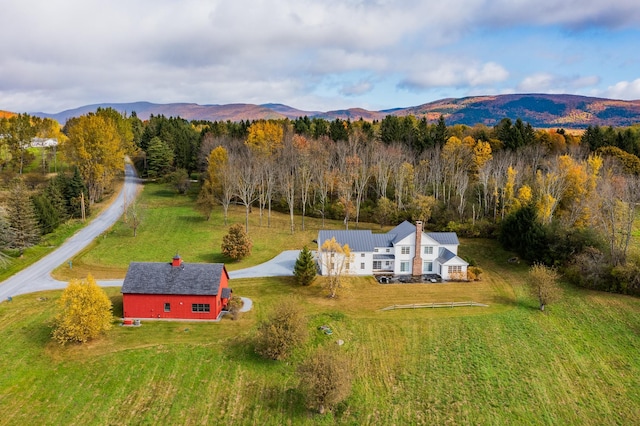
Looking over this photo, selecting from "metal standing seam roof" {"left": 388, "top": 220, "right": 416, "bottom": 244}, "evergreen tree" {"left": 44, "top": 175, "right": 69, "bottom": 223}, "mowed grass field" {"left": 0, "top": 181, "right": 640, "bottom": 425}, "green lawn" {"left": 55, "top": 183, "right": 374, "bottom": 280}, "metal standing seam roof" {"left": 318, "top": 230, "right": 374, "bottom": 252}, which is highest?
"evergreen tree" {"left": 44, "top": 175, "right": 69, "bottom": 223}

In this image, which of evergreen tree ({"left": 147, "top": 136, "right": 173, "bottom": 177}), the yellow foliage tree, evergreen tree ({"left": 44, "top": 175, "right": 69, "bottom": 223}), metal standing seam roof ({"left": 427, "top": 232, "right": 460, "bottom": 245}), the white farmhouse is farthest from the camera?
evergreen tree ({"left": 147, "top": 136, "right": 173, "bottom": 177})

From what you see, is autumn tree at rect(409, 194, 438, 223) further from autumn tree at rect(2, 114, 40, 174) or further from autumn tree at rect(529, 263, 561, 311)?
autumn tree at rect(2, 114, 40, 174)

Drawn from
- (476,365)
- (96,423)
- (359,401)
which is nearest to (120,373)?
(96,423)

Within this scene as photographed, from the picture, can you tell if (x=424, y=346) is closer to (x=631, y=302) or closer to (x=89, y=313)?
(x=631, y=302)

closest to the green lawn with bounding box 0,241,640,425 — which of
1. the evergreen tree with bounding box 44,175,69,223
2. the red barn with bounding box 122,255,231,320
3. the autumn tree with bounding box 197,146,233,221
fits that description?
the red barn with bounding box 122,255,231,320

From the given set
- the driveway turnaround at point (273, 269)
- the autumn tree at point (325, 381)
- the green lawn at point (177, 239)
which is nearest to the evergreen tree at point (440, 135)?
the green lawn at point (177, 239)

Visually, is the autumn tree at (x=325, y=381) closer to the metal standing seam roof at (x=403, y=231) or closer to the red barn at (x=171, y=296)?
the red barn at (x=171, y=296)

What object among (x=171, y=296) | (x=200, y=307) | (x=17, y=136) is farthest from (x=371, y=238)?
(x=17, y=136)

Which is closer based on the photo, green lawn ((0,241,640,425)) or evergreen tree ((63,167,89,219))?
green lawn ((0,241,640,425))
